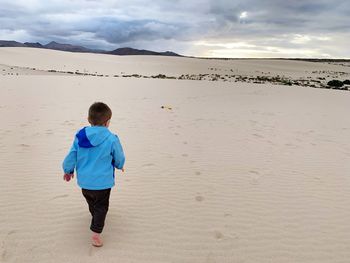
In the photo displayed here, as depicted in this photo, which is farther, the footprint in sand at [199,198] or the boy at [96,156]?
the footprint in sand at [199,198]

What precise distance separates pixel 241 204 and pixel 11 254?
8.69 ft

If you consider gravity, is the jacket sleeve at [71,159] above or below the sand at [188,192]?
above

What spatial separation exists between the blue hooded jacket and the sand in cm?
69

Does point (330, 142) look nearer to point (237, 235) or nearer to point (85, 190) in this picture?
point (237, 235)

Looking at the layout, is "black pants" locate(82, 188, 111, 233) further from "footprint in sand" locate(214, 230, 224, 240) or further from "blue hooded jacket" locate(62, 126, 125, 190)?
"footprint in sand" locate(214, 230, 224, 240)

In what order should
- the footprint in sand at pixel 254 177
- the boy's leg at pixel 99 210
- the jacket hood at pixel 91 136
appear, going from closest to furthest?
the jacket hood at pixel 91 136, the boy's leg at pixel 99 210, the footprint in sand at pixel 254 177

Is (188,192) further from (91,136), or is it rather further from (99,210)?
(91,136)

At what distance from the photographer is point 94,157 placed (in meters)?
3.47

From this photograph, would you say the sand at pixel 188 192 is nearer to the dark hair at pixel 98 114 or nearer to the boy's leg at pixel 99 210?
the boy's leg at pixel 99 210

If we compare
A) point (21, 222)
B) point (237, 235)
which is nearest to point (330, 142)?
point (237, 235)

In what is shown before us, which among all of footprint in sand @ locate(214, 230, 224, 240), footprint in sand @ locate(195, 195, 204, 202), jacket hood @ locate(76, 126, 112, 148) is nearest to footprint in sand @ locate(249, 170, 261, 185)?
footprint in sand @ locate(195, 195, 204, 202)

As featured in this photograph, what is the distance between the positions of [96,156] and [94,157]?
21 mm

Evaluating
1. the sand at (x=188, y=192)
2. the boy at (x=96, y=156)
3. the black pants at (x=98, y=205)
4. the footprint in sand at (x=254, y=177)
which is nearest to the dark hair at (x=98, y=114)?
the boy at (x=96, y=156)

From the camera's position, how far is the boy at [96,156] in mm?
3414
